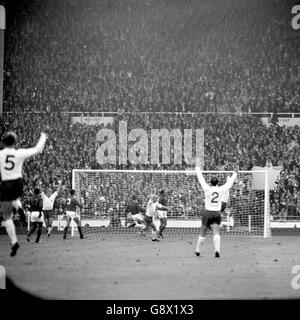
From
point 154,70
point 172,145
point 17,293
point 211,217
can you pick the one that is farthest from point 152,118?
point 17,293

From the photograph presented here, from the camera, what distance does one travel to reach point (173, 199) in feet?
94.5

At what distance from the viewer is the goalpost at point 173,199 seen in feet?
91.0

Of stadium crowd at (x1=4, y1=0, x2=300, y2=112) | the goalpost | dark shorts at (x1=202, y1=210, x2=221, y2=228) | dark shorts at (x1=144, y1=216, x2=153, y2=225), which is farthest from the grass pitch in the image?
stadium crowd at (x1=4, y1=0, x2=300, y2=112)

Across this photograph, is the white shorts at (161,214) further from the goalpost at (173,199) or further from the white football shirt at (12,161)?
the white football shirt at (12,161)

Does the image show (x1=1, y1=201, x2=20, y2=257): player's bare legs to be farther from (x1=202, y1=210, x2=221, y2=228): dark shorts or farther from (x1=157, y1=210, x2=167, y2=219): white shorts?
(x1=157, y1=210, x2=167, y2=219): white shorts

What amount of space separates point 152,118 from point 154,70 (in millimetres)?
3835

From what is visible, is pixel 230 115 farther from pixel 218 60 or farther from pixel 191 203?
pixel 191 203

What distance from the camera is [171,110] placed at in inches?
1328

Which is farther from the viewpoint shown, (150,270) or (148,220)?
(148,220)

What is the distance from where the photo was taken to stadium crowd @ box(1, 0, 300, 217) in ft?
105

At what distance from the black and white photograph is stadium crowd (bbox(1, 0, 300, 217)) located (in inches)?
2.7

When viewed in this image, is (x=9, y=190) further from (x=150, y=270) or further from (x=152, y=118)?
(x=152, y=118)

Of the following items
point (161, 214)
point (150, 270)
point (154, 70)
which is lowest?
point (150, 270)

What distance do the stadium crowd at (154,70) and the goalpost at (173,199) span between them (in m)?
2.42
